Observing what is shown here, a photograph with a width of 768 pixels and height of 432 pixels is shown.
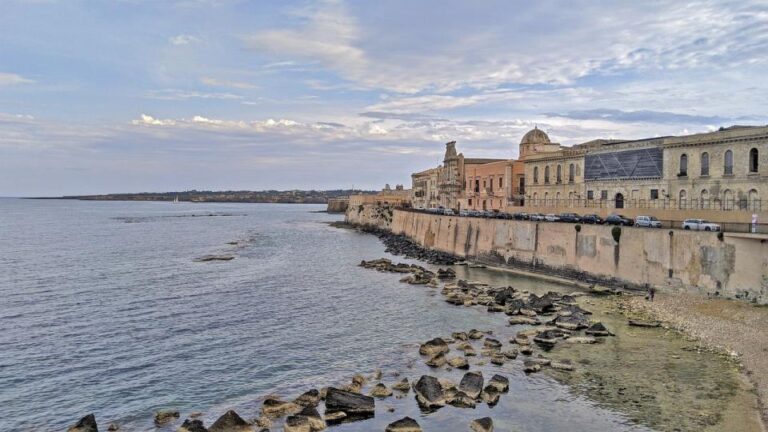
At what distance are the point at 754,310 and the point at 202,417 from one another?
26.7 m

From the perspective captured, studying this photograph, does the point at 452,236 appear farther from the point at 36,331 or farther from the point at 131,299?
the point at 36,331

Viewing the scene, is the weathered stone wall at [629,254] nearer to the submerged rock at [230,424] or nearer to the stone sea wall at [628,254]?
the stone sea wall at [628,254]

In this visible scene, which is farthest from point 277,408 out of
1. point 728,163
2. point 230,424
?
point 728,163

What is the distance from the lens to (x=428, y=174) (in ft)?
357

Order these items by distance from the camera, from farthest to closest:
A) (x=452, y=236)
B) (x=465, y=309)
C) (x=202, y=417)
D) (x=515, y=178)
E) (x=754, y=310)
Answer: (x=515, y=178) → (x=452, y=236) → (x=465, y=309) → (x=754, y=310) → (x=202, y=417)

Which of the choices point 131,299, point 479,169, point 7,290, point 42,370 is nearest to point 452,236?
point 479,169

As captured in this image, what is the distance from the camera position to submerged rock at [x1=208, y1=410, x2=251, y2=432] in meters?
16.7

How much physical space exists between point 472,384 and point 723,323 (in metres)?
15.2

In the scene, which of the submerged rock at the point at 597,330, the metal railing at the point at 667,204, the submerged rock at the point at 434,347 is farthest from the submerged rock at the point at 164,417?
the metal railing at the point at 667,204

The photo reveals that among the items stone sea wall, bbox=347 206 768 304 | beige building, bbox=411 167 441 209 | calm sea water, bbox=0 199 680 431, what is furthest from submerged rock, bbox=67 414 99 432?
beige building, bbox=411 167 441 209

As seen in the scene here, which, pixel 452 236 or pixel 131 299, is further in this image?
pixel 452 236

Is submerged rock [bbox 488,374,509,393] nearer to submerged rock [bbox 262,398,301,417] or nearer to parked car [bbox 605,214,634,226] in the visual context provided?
submerged rock [bbox 262,398,301,417]

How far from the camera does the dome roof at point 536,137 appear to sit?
245 feet

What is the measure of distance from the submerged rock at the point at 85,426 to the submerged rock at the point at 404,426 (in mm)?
8678
